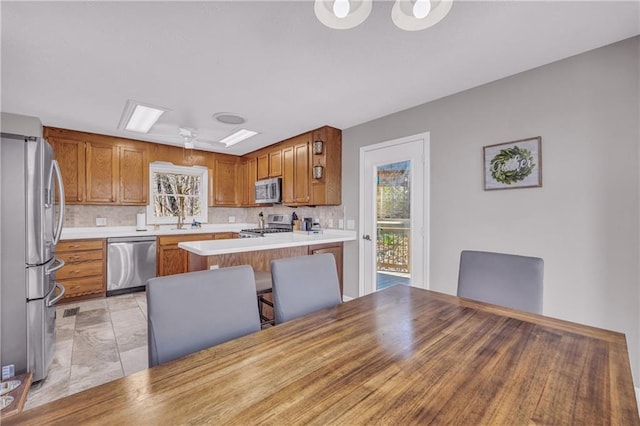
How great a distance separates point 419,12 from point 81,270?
4.63 m

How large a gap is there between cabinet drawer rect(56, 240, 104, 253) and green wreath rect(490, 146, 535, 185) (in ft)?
15.7

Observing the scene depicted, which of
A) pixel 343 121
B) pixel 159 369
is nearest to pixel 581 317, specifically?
pixel 159 369

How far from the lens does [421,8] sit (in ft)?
3.57

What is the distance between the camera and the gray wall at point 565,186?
182cm

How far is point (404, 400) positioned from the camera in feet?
2.30

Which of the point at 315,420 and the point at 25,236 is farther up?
the point at 25,236

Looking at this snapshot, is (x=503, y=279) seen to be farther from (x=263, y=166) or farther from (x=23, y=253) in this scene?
(x=263, y=166)

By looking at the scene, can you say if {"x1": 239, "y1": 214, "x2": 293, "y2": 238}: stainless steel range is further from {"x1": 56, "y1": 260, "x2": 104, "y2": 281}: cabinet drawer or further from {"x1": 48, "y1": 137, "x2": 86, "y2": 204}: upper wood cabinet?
{"x1": 48, "y1": 137, "x2": 86, "y2": 204}: upper wood cabinet

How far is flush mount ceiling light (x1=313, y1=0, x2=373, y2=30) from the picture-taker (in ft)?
3.58

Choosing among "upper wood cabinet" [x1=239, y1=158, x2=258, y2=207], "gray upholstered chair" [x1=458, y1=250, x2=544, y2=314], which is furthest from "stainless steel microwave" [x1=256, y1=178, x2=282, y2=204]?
"gray upholstered chair" [x1=458, y1=250, x2=544, y2=314]

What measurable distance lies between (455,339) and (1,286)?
257 cm

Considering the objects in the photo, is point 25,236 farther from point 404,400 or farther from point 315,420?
point 404,400

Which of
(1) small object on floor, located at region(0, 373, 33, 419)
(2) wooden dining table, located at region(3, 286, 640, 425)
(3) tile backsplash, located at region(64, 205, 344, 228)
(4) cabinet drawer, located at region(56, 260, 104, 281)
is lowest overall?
(1) small object on floor, located at region(0, 373, 33, 419)

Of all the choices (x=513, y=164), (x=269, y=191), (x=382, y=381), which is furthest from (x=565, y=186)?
(x=269, y=191)
